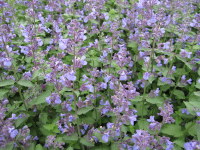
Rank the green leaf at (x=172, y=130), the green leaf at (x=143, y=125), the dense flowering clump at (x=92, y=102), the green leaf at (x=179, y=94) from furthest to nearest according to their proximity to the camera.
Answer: the green leaf at (x=179, y=94), the green leaf at (x=143, y=125), the green leaf at (x=172, y=130), the dense flowering clump at (x=92, y=102)

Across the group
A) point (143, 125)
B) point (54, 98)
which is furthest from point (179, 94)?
point (54, 98)

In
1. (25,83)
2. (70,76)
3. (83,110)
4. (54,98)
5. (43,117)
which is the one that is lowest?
(43,117)

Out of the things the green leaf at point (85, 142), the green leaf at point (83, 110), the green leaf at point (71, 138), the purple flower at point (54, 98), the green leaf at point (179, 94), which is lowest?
the green leaf at point (85, 142)

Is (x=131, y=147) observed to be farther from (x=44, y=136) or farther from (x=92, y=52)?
(x=92, y=52)

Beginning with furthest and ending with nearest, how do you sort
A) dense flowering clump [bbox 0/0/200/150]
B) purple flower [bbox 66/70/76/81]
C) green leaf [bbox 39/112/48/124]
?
green leaf [bbox 39/112/48/124] < dense flowering clump [bbox 0/0/200/150] < purple flower [bbox 66/70/76/81]

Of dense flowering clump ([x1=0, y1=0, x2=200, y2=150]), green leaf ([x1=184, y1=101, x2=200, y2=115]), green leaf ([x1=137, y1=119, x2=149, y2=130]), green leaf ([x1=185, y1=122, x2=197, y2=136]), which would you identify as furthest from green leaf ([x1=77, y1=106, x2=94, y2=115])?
green leaf ([x1=185, y1=122, x2=197, y2=136])

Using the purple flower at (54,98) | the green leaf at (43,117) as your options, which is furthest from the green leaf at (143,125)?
the green leaf at (43,117)

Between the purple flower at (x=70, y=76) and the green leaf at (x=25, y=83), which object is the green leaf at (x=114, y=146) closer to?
the purple flower at (x=70, y=76)

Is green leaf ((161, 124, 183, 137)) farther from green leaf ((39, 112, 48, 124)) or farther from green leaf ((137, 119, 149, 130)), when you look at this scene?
green leaf ((39, 112, 48, 124))

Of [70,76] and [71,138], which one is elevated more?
[70,76]

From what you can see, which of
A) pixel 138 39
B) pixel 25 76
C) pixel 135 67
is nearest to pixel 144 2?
pixel 138 39

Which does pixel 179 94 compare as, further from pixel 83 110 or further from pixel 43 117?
pixel 43 117
